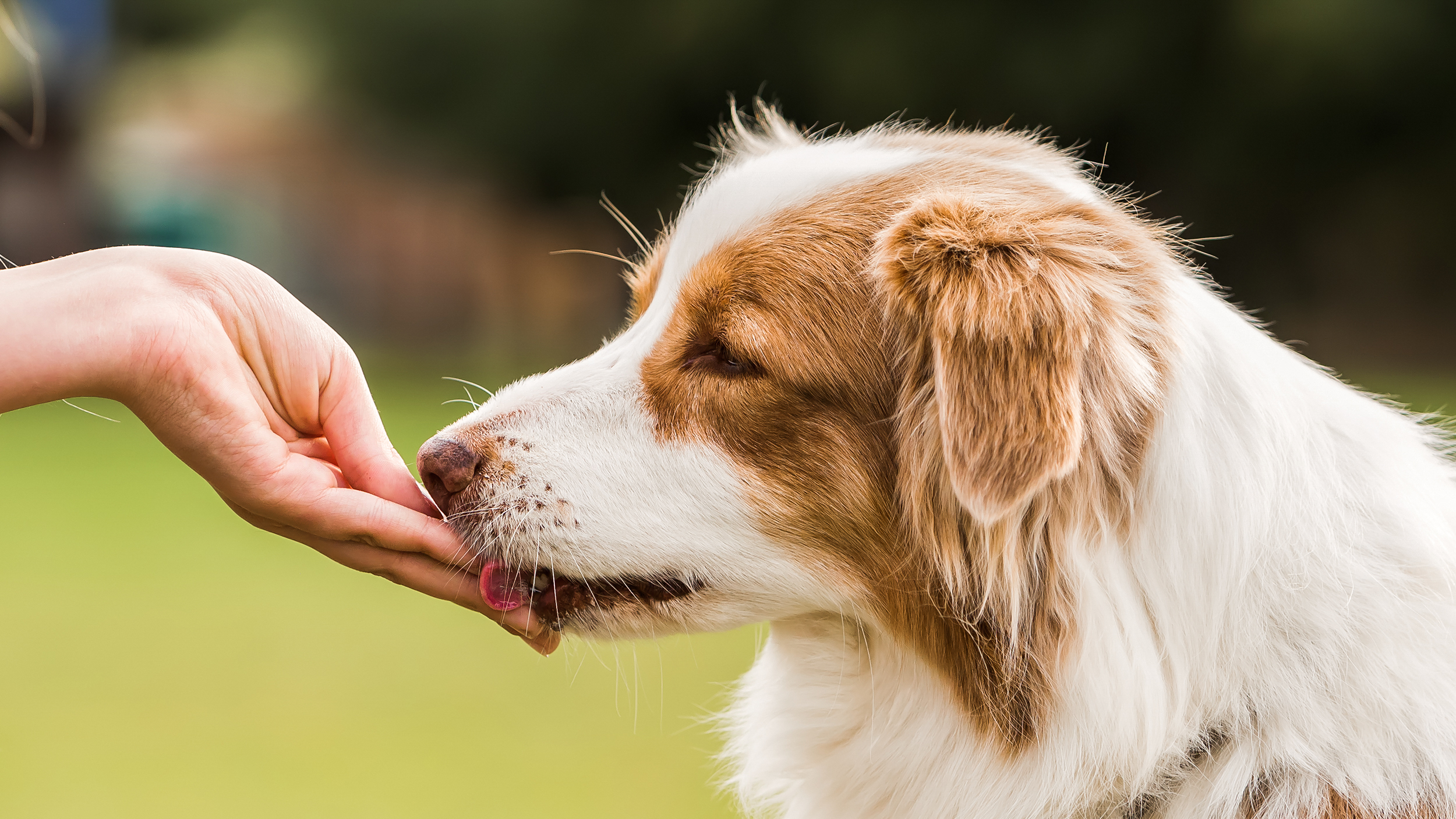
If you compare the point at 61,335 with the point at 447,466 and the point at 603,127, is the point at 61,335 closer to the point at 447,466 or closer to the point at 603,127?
the point at 447,466

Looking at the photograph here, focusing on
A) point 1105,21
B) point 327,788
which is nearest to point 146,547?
point 327,788

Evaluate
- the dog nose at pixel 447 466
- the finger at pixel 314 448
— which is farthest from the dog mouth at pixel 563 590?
the finger at pixel 314 448

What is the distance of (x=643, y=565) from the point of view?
248 centimetres

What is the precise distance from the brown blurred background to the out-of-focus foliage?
0.14ft

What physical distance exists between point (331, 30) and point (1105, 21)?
13551mm

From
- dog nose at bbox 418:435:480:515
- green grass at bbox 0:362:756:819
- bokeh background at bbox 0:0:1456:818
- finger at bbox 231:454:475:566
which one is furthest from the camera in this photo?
bokeh background at bbox 0:0:1456:818

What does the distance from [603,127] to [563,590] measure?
65.7 feet

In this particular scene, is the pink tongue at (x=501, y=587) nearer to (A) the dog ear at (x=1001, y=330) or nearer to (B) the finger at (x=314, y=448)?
(B) the finger at (x=314, y=448)

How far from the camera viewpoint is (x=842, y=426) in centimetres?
248

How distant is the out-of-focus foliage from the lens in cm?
1814

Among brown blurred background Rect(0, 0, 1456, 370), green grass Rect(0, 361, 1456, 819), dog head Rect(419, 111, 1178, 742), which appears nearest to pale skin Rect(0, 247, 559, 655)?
dog head Rect(419, 111, 1178, 742)

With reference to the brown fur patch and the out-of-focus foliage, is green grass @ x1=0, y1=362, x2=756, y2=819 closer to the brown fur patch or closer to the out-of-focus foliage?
the brown fur patch

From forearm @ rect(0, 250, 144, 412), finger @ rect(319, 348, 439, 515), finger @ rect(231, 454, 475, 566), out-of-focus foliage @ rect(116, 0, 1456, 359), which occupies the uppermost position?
out-of-focus foliage @ rect(116, 0, 1456, 359)

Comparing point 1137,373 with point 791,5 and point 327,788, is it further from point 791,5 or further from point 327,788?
point 791,5
